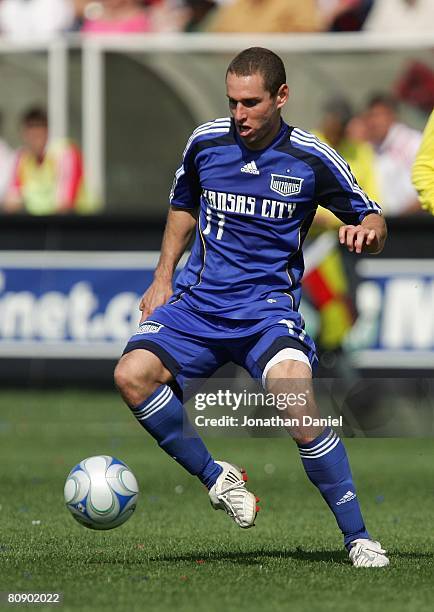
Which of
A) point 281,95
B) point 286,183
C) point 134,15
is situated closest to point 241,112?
point 281,95

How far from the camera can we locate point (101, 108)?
15.2 metres

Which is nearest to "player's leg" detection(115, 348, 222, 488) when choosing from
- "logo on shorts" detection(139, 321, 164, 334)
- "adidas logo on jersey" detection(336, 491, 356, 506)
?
"logo on shorts" detection(139, 321, 164, 334)

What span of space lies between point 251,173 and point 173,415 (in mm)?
1192

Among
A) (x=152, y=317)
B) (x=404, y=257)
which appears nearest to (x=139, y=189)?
(x=404, y=257)

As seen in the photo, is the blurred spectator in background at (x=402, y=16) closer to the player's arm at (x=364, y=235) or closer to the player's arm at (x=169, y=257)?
the player's arm at (x=169, y=257)

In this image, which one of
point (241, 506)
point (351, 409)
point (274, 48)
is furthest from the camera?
point (274, 48)

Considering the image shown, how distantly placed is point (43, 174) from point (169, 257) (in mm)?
8450

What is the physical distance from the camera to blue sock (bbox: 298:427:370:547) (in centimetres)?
621

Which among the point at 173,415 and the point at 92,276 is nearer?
the point at 173,415

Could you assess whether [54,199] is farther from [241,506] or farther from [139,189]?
[241,506]

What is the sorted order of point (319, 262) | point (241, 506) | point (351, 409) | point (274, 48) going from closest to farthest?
point (241, 506)
point (351, 409)
point (319, 262)
point (274, 48)

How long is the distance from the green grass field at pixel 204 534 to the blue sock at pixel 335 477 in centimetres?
20

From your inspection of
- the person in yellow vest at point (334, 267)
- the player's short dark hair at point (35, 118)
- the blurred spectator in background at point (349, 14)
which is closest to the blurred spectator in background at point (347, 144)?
the person in yellow vest at point (334, 267)

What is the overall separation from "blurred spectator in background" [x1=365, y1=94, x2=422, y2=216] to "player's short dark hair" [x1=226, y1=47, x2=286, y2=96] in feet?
26.3
